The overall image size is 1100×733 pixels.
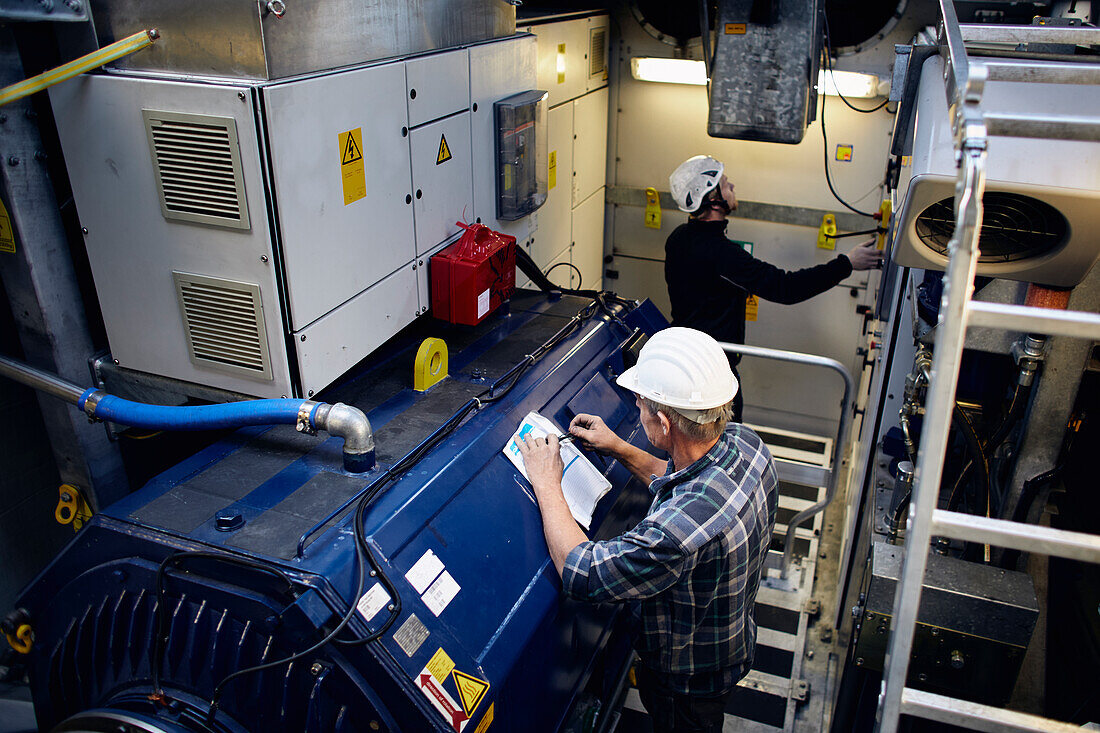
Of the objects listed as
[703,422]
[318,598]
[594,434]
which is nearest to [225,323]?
[318,598]

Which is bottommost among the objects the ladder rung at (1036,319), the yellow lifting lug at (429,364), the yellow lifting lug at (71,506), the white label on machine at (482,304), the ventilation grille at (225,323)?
the yellow lifting lug at (71,506)

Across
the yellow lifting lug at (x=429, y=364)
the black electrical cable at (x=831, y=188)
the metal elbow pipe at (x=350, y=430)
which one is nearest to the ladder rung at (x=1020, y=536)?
the metal elbow pipe at (x=350, y=430)

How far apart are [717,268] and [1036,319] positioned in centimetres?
289

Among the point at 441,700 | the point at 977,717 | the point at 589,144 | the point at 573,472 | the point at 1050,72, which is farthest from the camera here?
the point at 589,144

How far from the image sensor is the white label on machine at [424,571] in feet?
6.26

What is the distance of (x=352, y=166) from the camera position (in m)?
2.21

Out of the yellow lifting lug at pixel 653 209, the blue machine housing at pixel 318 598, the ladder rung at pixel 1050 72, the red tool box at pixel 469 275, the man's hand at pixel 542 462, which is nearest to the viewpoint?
the ladder rung at pixel 1050 72

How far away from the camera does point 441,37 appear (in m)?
2.61

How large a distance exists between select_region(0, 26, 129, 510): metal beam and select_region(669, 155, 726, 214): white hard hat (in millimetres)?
2776

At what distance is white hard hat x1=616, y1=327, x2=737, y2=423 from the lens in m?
2.18

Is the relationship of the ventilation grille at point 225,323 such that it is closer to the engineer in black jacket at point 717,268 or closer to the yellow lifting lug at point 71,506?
the yellow lifting lug at point 71,506

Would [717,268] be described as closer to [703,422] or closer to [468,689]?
[703,422]

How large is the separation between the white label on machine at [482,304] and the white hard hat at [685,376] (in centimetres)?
71

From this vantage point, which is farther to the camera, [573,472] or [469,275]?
[469,275]
